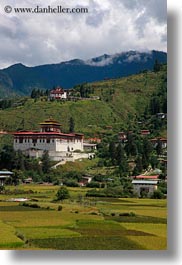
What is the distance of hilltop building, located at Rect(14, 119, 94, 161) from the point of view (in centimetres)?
784

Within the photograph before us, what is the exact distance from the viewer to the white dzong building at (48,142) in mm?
7844

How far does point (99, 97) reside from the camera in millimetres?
8719

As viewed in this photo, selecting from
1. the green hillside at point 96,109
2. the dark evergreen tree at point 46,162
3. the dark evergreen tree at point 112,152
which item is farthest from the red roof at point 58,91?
the dark evergreen tree at point 112,152

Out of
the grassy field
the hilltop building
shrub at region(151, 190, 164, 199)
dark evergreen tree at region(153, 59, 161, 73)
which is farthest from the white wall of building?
dark evergreen tree at region(153, 59, 161, 73)

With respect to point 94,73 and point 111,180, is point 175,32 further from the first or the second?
point 111,180

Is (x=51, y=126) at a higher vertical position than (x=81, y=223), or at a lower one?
higher

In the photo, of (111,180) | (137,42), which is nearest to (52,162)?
(111,180)

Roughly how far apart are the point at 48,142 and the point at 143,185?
1441 mm

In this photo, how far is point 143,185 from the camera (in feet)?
25.0

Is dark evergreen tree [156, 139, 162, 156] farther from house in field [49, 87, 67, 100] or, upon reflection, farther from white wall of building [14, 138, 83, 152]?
house in field [49, 87, 67, 100]

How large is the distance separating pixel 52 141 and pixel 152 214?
1734mm

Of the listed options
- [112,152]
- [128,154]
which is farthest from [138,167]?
[112,152]

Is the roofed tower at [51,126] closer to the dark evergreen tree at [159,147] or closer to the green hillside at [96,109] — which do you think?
the green hillside at [96,109]

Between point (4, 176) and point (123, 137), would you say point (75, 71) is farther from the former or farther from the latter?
point (4, 176)
